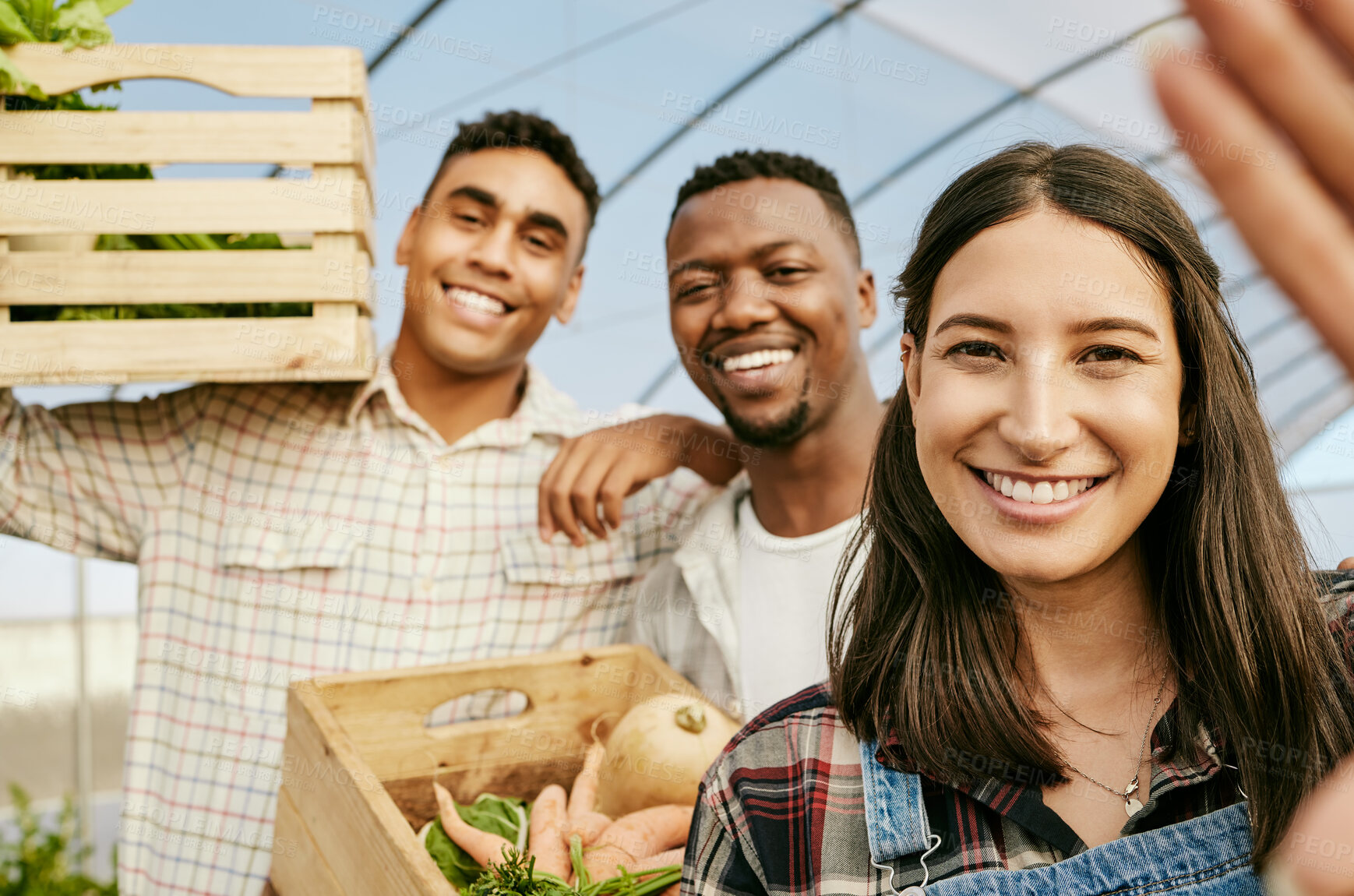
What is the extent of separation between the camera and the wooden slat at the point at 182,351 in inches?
87.2

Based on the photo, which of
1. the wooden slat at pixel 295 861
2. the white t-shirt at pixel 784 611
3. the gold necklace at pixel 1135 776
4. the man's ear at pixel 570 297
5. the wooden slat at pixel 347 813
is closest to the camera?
the gold necklace at pixel 1135 776

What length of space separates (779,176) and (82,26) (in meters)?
1.69

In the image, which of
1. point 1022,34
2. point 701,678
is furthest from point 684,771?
point 1022,34

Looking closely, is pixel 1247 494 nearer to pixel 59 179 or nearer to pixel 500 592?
pixel 500 592

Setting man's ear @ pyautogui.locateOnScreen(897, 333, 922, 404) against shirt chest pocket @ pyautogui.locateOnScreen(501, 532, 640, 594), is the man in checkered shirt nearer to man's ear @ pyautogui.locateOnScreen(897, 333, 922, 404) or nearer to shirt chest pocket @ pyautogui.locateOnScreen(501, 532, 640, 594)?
shirt chest pocket @ pyautogui.locateOnScreen(501, 532, 640, 594)

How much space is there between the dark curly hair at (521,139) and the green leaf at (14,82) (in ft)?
3.29

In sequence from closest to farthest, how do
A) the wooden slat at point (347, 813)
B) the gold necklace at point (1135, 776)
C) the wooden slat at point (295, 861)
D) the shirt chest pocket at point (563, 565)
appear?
the gold necklace at point (1135, 776)
the wooden slat at point (347, 813)
the wooden slat at point (295, 861)
the shirt chest pocket at point (563, 565)

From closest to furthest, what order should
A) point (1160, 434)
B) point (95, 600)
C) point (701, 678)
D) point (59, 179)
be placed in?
point (1160, 434) < point (59, 179) < point (701, 678) < point (95, 600)

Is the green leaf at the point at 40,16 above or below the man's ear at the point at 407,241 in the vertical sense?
above

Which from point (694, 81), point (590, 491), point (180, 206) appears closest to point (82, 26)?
point (180, 206)

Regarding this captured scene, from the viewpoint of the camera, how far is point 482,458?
115 inches

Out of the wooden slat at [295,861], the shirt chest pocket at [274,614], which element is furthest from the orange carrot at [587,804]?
the shirt chest pocket at [274,614]

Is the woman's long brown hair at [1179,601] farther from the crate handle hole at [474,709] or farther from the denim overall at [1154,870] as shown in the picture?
the crate handle hole at [474,709]

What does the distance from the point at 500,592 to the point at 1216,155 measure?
2562mm
